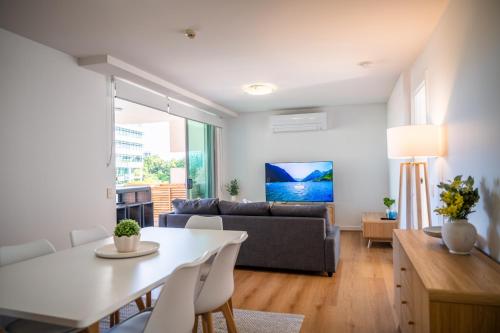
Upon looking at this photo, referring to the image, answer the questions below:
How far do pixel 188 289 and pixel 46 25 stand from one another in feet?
8.46

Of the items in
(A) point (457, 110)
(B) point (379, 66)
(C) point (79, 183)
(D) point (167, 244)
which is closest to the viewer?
(D) point (167, 244)

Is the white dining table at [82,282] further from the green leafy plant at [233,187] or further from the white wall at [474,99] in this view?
the green leafy plant at [233,187]

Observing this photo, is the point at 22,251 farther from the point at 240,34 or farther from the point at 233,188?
the point at 233,188

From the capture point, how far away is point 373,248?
4.98 meters

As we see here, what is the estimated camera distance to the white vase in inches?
69.2

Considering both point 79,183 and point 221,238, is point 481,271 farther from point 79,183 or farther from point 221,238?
point 79,183

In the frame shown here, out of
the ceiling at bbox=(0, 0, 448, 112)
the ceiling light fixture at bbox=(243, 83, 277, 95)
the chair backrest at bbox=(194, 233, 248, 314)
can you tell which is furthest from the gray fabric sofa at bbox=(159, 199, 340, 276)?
the chair backrest at bbox=(194, 233, 248, 314)

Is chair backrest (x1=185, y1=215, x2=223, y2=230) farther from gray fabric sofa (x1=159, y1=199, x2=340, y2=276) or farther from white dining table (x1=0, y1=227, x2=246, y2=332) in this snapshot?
gray fabric sofa (x1=159, y1=199, x2=340, y2=276)

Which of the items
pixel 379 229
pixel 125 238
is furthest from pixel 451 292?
pixel 379 229

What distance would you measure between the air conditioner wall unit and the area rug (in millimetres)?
4614

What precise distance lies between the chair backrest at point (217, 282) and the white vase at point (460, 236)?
1129 mm

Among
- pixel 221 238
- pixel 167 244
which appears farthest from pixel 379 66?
pixel 167 244

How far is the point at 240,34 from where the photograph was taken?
3.09 meters

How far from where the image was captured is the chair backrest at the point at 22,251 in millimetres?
1904
